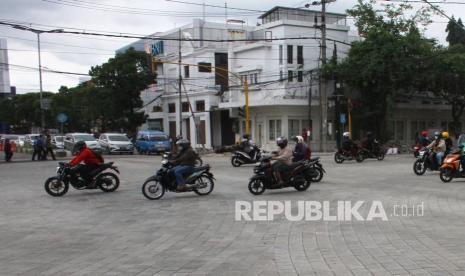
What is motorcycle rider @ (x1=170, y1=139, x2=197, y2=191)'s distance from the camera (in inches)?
489

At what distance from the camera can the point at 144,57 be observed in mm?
50500

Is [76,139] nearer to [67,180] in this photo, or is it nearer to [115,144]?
[115,144]

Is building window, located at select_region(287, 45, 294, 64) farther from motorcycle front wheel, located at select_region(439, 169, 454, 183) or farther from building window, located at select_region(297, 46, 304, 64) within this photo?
motorcycle front wheel, located at select_region(439, 169, 454, 183)

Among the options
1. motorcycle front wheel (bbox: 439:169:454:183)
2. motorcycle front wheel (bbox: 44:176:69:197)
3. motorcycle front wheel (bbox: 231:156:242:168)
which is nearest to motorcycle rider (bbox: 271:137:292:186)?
motorcycle front wheel (bbox: 439:169:454:183)

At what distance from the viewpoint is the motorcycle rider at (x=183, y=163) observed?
1242 centimetres

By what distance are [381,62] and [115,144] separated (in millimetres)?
20564

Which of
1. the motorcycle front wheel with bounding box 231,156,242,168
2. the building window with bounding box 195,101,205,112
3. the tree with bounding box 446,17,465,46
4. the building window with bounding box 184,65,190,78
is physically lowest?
the motorcycle front wheel with bounding box 231,156,242,168

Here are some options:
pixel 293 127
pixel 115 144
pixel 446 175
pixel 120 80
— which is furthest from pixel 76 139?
pixel 446 175

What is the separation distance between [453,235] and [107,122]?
4863cm

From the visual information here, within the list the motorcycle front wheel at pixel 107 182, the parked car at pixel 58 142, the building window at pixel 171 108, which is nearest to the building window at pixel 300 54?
the building window at pixel 171 108

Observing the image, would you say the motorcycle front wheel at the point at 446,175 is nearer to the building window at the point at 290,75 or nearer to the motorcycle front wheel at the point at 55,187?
the motorcycle front wheel at the point at 55,187

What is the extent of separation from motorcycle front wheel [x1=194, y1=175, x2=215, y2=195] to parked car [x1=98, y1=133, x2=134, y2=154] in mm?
25511

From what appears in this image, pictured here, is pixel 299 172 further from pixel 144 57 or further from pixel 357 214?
pixel 144 57

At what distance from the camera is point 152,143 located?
3853 cm
